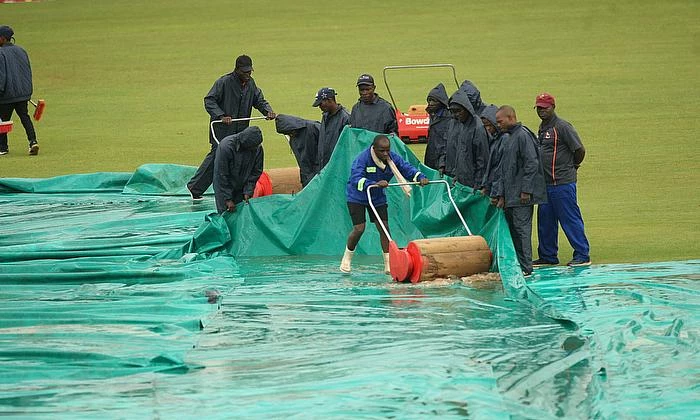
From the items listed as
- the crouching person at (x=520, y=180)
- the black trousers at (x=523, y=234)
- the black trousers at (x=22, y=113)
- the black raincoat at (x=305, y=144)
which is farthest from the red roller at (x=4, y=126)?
the black trousers at (x=523, y=234)

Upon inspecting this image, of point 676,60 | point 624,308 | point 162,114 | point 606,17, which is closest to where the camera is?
point 624,308

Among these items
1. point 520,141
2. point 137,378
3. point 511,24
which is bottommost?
point 137,378

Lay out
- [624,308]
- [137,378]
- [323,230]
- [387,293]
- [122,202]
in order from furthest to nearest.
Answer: [122,202] < [323,230] < [387,293] < [624,308] < [137,378]

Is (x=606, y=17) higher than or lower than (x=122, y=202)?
higher

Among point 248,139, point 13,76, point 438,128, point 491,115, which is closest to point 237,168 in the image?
point 248,139

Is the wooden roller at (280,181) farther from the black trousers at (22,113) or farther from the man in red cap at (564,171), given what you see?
the black trousers at (22,113)

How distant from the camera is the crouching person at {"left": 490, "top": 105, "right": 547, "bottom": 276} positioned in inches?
474

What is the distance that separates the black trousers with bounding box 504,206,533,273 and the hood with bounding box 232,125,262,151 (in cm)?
330

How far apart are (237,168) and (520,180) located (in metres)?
3.61

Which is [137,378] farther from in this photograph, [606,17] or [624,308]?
[606,17]

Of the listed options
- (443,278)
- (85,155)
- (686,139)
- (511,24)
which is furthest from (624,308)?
(511,24)

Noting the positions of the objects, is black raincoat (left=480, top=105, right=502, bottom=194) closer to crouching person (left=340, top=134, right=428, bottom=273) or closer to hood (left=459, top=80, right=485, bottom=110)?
crouching person (left=340, top=134, right=428, bottom=273)

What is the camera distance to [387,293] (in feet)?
37.3

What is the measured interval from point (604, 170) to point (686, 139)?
2660 millimetres
